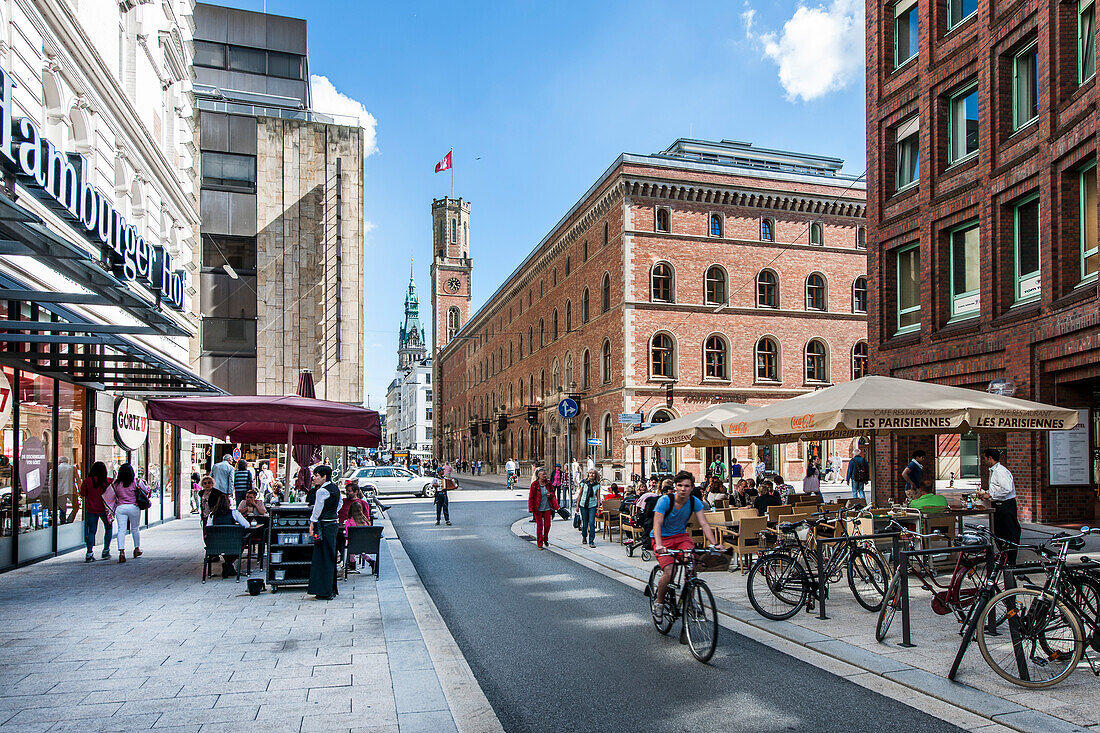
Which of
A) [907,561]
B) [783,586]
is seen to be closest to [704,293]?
[783,586]

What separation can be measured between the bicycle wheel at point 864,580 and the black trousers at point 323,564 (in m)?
6.26

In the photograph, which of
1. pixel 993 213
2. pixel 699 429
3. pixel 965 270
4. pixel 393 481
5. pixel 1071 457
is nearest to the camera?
pixel 699 429

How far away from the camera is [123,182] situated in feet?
61.5

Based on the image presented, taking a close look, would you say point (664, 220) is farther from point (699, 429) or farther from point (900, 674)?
point (900, 674)

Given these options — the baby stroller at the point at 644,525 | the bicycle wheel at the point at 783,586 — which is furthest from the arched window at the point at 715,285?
the bicycle wheel at the point at 783,586

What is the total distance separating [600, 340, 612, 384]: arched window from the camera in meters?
44.2

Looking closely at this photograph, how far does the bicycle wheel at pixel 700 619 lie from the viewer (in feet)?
23.9

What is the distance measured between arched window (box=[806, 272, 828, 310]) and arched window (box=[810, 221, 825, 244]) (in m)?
1.79

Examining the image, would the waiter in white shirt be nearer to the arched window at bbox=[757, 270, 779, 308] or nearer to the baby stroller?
the baby stroller

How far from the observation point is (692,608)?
25.0ft

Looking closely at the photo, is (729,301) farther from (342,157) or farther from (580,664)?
(580,664)

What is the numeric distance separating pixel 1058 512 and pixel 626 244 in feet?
92.6

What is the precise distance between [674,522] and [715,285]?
3683cm

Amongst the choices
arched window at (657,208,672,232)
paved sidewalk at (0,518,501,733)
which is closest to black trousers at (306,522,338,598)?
paved sidewalk at (0,518,501,733)
